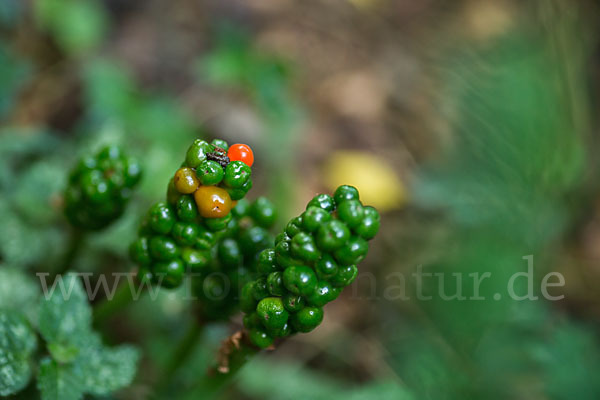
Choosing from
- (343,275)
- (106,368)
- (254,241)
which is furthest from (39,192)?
(343,275)

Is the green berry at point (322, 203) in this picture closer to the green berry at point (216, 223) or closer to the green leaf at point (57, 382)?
the green berry at point (216, 223)

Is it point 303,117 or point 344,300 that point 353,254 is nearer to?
point 344,300

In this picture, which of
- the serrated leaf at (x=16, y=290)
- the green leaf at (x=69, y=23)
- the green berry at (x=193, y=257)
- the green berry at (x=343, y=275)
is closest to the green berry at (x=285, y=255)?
the green berry at (x=343, y=275)

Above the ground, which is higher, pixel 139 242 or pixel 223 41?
pixel 223 41

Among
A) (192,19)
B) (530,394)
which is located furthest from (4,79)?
(530,394)

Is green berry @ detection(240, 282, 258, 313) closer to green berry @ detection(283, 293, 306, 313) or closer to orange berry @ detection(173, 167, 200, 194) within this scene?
green berry @ detection(283, 293, 306, 313)

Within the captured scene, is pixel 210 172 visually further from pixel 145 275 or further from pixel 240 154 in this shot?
pixel 145 275
